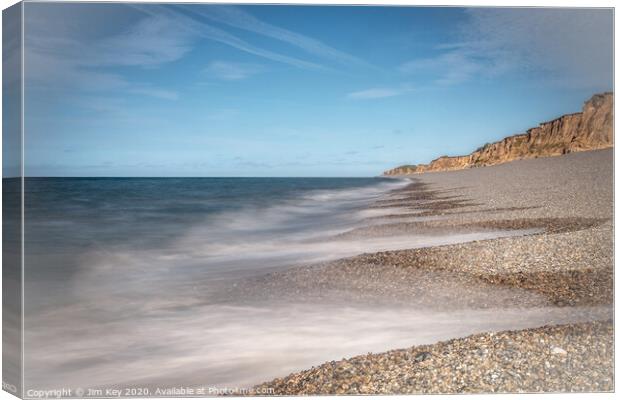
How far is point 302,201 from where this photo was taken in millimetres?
5945

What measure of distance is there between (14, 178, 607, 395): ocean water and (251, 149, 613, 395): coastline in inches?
5.0

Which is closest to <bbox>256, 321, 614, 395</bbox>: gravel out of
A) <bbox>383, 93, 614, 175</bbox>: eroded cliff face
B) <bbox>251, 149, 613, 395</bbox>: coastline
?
<bbox>251, 149, 613, 395</bbox>: coastline

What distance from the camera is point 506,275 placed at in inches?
183

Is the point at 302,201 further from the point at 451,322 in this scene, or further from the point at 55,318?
the point at 55,318

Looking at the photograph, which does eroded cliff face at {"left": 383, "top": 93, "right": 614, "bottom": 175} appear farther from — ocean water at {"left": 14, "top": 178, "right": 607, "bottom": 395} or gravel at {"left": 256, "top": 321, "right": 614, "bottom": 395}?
gravel at {"left": 256, "top": 321, "right": 614, "bottom": 395}

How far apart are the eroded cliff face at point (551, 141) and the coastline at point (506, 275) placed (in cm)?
8

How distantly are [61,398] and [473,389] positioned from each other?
283cm

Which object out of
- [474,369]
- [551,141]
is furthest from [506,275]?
[551,141]

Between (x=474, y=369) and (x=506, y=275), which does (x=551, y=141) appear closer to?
(x=506, y=275)

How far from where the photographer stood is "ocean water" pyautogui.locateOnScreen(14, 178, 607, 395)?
4172 millimetres

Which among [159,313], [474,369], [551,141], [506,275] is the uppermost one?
[551,141]

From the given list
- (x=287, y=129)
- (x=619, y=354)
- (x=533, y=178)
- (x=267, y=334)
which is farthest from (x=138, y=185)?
(x=619, y=354)

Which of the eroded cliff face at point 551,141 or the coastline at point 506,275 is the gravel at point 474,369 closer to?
the coastline at point 506,275

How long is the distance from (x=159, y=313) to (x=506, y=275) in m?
2.66
